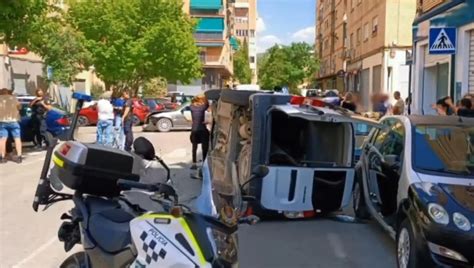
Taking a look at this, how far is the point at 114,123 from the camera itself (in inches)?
538

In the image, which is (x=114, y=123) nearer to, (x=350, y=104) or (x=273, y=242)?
(x=350, y=104)

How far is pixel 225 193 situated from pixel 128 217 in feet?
2.11

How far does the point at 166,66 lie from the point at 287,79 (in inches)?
1122

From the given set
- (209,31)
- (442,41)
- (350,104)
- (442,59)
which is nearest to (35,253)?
(350,104)

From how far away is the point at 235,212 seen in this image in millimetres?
2865

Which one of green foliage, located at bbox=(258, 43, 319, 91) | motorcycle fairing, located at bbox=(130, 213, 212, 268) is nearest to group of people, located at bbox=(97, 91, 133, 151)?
motorcycle fairing, located at bbox=(130, 213, 212, 268)

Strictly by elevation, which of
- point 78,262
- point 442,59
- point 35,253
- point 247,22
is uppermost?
point 247,22

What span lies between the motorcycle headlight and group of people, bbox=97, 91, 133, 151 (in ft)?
33.4

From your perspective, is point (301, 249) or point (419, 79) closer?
point (301, 249)

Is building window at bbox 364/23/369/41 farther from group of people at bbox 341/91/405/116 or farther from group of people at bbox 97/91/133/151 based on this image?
group of people at bbox 97/91/133/151

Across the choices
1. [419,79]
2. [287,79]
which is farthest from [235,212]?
[287,79]

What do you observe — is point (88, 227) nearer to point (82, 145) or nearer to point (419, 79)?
point (82, 145)

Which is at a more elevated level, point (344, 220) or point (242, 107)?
point (242, 107)

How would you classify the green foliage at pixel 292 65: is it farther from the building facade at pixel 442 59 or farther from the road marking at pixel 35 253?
the road marking at pixel 35 253
